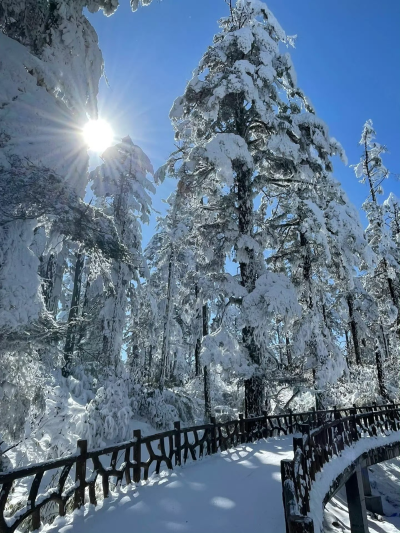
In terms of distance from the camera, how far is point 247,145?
13398mm

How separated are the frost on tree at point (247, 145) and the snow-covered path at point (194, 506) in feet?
13.6

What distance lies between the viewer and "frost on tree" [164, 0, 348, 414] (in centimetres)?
1166

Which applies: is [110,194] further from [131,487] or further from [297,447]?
[297,447]

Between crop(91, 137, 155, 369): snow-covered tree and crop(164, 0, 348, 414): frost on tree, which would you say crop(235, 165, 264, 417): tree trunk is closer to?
crop(164, 0, 348, 414): frost on tree

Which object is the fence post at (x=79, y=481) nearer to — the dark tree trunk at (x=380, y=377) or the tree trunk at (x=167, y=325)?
the tree trunk at (x=167, y=325)

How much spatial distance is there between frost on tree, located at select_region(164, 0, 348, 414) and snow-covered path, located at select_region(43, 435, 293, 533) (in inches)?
164

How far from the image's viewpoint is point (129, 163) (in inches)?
773

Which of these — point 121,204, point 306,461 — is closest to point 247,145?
point 121,204

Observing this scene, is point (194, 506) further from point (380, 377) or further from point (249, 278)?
point (380, 377)

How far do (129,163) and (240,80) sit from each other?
9.41 meters

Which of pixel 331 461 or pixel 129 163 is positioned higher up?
pixel 129 163

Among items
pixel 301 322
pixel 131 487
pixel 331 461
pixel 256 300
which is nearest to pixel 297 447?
pixel 131 487

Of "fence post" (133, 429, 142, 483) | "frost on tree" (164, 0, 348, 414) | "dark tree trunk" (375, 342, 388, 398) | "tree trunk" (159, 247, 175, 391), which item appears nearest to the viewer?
"fence post" (133, 429, 142, 483)

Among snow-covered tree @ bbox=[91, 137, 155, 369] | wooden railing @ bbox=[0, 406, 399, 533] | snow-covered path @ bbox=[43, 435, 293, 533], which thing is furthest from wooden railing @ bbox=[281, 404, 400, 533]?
snow-covered tree @ bbox=[91, 137, 155, 369]
